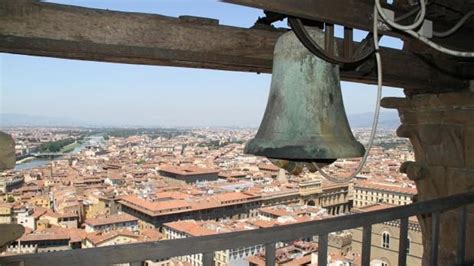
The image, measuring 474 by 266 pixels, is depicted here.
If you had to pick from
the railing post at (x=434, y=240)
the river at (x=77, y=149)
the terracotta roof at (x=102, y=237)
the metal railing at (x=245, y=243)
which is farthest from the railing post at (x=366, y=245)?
the river at (x=77, y=149)

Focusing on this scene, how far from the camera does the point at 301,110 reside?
4.74 ft

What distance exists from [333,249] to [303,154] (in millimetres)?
22910

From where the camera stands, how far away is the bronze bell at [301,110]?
139 centimetres

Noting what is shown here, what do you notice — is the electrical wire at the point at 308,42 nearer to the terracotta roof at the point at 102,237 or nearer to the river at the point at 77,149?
the terracotta roof at the point at 102,237

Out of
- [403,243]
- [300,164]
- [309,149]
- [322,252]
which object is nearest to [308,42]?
[309,149]

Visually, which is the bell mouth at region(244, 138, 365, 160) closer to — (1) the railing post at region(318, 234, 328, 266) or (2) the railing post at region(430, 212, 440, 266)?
(1) the railing post at region(318, 234, 328, 266)

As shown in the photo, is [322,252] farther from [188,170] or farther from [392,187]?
[188,170]

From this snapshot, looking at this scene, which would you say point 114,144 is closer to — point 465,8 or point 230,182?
point 230,182

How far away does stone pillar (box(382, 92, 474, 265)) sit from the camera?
303 centimetres

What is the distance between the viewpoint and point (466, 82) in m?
3.00

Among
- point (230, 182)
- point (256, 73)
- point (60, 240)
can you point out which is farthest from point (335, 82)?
point (230, 182)

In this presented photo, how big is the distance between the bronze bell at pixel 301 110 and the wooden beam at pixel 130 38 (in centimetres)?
42

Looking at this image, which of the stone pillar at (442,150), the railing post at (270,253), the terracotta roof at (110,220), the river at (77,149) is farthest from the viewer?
the river at (77,149)

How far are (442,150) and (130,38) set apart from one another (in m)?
2.57
